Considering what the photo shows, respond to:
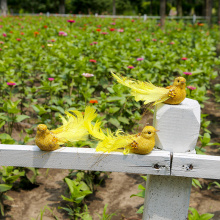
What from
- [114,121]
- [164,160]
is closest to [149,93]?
[164,160]

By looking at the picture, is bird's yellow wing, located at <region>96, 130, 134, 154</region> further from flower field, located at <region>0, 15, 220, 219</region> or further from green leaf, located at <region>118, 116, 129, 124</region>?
green leaf, located at <region>118, 116, 129, 124</region>

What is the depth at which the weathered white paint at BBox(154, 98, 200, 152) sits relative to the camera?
4.17 ft

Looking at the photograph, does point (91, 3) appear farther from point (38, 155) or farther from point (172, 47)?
point (38, 155)

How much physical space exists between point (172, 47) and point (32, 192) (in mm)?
4659

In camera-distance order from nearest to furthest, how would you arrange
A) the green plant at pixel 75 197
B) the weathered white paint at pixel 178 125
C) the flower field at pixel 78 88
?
the weathered white paint at pixel 178 125, the green plant at pixel 75 197, the flower field at pixel 78 88

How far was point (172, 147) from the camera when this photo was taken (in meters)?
1.31

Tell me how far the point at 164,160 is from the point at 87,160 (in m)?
0.32

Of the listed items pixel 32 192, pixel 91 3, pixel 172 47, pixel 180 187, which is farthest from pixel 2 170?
pixel 91 3

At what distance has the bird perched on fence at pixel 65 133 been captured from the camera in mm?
1322

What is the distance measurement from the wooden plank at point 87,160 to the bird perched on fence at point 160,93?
8.6 inches

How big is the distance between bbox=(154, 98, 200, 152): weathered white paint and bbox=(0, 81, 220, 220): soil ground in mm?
1275

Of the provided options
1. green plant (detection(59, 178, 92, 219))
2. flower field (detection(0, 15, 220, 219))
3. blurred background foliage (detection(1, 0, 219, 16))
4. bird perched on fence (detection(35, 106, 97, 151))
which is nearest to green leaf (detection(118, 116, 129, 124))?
flower field (detection(0, 15, 220, 219))

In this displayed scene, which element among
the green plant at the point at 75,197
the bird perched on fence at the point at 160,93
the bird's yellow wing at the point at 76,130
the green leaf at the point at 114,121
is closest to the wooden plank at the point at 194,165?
the bird perched on fence at the point at 160,93

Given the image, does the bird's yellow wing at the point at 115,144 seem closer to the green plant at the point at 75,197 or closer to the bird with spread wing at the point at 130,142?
the bird with spread wing at the point at 130,142
